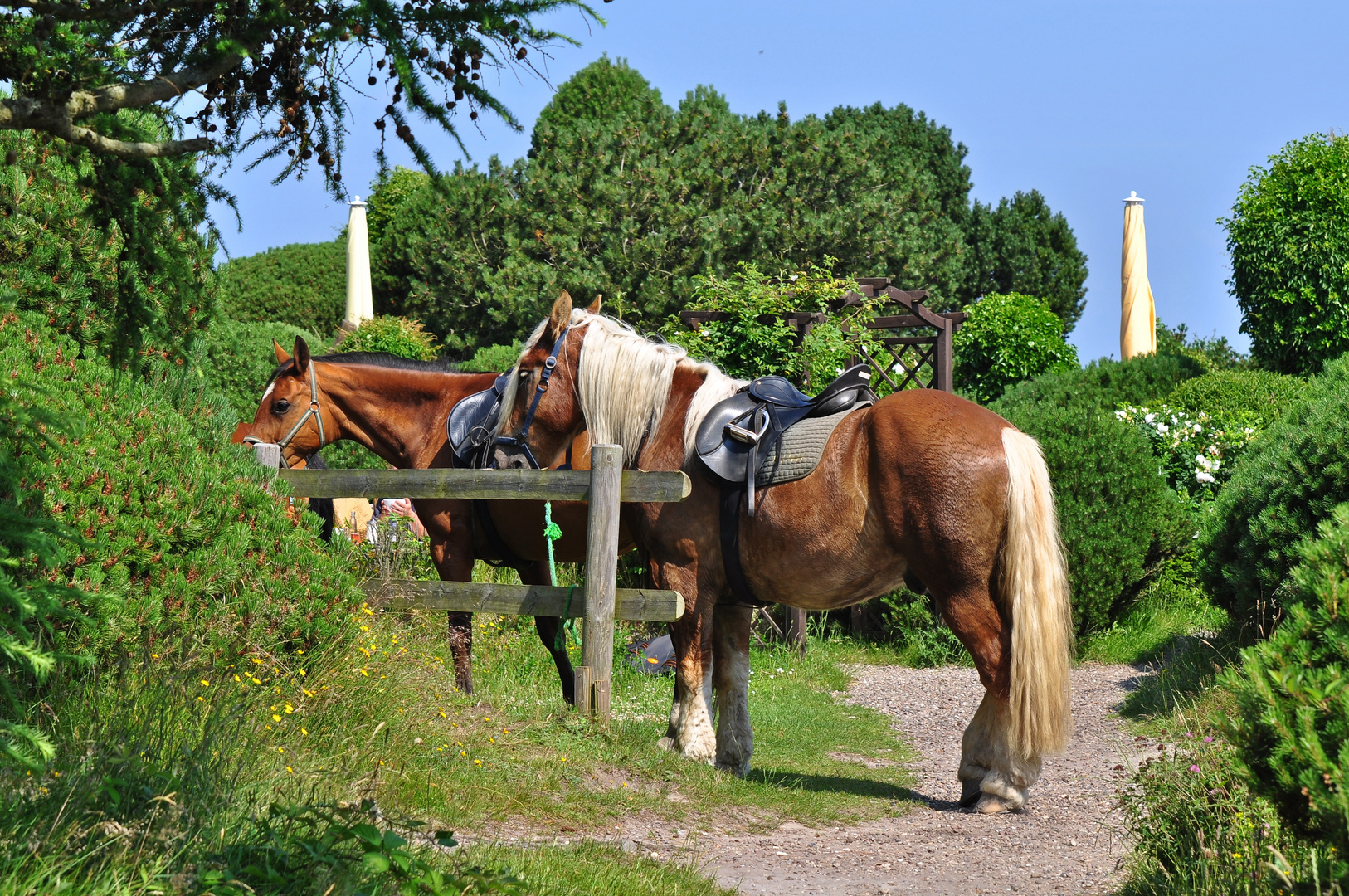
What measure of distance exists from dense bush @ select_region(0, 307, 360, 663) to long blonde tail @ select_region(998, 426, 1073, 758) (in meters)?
2.92

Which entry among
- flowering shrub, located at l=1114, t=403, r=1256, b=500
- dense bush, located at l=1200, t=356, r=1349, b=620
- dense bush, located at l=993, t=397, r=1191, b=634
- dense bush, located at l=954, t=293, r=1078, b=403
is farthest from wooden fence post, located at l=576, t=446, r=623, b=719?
dense bush, located at l=954, t=293, r=1078, b=403

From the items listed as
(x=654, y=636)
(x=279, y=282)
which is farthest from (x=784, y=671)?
(x=279, y=282)

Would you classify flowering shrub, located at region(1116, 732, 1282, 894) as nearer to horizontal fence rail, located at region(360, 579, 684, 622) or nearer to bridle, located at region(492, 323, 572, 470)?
horizontal fence rail, located at region(360, 579, 684, 622)

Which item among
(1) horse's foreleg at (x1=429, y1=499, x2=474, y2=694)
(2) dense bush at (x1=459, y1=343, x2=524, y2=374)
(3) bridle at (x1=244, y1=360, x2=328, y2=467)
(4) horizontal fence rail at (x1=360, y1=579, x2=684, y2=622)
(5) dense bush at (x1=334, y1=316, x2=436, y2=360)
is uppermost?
(5) dense bush at (x1=334, y1=316, x2=436, y2=360)

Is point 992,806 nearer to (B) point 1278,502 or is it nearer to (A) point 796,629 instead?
(B) point 1278,502

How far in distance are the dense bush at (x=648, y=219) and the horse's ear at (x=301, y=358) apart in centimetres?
1427

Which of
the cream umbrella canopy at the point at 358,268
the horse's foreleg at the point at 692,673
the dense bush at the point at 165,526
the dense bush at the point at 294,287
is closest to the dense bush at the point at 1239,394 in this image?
the horse's foreleg at the point at 692,673

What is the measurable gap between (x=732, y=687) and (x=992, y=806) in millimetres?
1331

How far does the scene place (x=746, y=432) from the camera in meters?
5.23

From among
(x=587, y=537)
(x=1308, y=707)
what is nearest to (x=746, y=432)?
(x=587, y=537)

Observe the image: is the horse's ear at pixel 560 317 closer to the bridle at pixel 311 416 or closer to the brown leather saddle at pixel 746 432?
the brown leather saddle at pixel 746 432

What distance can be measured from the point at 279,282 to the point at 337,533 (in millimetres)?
20860

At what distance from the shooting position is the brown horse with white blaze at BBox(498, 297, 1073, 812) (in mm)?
4840

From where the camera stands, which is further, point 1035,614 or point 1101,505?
point 1101,505
